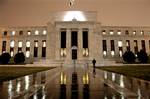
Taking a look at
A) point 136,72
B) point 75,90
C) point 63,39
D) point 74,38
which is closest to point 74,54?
point 74,38

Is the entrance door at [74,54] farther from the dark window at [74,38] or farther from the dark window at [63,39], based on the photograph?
the dark window at [63,39]

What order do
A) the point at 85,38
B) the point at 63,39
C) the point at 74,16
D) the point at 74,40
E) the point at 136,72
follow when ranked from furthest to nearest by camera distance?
the point at 74,16
the point at 63,39
the point at 85,38
the point at 74,40
the point at 136,72

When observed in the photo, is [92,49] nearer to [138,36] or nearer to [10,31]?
[138,36]

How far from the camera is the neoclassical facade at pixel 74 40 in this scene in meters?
69.1

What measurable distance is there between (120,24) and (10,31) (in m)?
45.5

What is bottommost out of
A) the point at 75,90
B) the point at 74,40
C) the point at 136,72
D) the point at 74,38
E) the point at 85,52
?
the point at 136,72

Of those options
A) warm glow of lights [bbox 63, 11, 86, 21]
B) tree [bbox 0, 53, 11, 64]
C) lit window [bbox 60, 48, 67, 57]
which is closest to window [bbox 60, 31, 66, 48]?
lit window [bbox 60, 48, 67, 57]

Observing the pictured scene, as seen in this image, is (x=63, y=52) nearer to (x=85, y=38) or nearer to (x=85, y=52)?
(x=85, y=52)

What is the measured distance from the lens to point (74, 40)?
228 feet

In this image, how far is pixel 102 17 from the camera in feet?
249

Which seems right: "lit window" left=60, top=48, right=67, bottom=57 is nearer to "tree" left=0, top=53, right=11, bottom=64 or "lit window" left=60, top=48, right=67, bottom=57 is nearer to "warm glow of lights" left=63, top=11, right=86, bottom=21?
"warm glow of lights" left=63, top=11, right=86, bottom=21

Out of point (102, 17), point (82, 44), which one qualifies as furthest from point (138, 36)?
point (82, 44)

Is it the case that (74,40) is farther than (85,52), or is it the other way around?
(74,40)

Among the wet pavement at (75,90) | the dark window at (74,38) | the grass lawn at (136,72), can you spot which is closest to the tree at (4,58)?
the dark window at (74,38)
